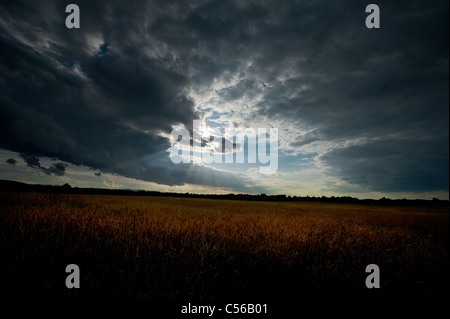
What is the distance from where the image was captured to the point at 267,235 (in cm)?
460

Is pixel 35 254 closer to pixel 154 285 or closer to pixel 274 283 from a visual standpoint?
pixel 154 285

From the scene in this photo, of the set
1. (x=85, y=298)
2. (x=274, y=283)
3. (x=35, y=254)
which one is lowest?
(x=274, y=283)

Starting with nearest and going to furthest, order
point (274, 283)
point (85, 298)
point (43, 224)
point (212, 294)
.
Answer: point (85, 298)
point (212, 294)
point (274, 283)
point (43, 224)

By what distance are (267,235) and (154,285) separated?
124 inches

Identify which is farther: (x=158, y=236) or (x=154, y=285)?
(x=158, y=236)

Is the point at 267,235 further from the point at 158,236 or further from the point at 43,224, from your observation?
the point at 43,224

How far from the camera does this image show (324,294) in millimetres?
2537

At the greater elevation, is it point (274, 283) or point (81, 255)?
point (81, 255)
